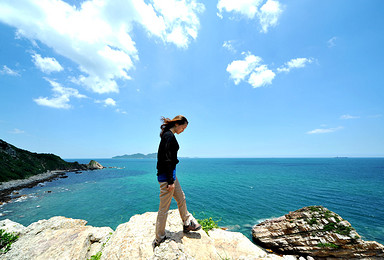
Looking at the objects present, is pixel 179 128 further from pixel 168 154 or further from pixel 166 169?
pixel 166 169

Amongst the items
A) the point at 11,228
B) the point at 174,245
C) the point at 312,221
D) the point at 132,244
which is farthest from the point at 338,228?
the point at 11,228

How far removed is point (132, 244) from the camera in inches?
164

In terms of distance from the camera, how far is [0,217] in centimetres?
1856

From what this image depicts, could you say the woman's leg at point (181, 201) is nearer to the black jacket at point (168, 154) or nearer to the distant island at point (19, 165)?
the black jacket at point (168, 154)

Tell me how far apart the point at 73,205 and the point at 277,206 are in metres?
31.9

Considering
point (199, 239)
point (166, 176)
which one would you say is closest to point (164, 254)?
point (199, 239)

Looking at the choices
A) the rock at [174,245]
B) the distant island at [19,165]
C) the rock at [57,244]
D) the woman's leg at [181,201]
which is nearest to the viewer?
the rock at [174,245]

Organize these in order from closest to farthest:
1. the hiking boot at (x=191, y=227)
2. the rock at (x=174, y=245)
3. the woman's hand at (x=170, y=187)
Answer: the rock at (x=174, y=245)
the woman's hand at (x=170, y=187)
the hiking boot at (x=191, y=227)

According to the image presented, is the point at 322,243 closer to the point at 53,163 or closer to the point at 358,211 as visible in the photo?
the point at 358,211

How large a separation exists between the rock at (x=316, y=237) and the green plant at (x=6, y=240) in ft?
54.0

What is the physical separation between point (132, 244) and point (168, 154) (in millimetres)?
2817

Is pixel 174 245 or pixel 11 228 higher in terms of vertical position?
pixel 174 245

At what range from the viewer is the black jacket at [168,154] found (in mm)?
3883

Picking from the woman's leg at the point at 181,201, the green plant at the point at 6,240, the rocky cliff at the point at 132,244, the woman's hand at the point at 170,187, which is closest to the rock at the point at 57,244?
the rocky cliff at the point at 132,244
